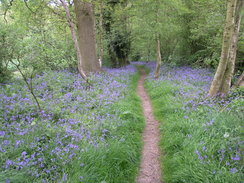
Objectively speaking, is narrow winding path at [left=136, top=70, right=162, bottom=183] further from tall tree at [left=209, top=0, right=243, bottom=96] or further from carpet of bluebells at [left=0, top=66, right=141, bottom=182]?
tall tree at [left=209, top=0, right=243, bottom=96]

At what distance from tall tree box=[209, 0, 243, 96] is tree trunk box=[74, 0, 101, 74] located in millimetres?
7414

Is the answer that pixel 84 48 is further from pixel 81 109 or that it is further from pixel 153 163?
pixel 153 163

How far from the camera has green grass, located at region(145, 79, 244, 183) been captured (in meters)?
2.80

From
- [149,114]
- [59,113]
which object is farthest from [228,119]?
[59,113]

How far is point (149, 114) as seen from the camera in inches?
256

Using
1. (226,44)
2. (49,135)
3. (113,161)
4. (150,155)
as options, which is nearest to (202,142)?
(150,155)

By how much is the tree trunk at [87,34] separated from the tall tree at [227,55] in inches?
292

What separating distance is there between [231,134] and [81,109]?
434 cm

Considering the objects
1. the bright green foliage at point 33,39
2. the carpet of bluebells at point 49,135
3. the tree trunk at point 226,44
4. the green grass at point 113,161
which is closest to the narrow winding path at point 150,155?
the green grass at point 113,161

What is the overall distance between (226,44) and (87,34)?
7906 mm

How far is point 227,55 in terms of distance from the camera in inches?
218

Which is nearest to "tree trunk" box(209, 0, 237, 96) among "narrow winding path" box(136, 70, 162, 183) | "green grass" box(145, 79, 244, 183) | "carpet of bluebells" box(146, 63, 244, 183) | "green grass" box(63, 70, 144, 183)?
"carpet of bluebells" box(146, 63, 244, 183)

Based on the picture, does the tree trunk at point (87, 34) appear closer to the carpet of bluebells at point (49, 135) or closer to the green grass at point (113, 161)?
the carpet of bluebells at point (49, 135)

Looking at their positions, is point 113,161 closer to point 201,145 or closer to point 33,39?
point 201,145
